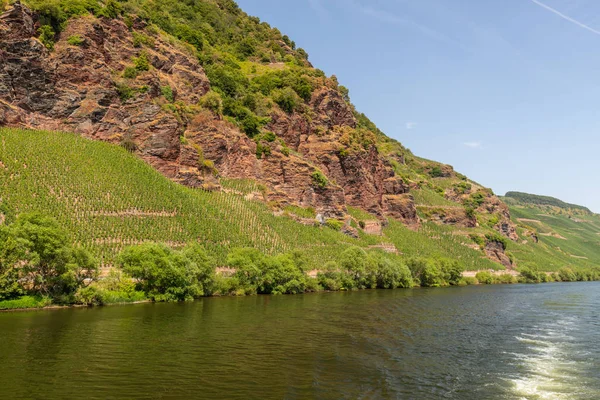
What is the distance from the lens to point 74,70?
81.6 meters

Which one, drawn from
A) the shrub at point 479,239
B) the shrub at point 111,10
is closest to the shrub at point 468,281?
the shrub at point 479,239

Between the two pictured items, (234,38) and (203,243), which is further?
(234,38)

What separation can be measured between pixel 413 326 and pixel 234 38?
14135 centimetres

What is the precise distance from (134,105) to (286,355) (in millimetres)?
71053

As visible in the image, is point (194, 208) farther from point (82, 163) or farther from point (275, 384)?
point (275, 384)

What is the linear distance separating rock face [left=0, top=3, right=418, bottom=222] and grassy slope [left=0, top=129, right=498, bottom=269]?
4808mm

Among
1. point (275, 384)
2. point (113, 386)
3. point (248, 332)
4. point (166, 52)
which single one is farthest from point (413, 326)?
point (166, 52)

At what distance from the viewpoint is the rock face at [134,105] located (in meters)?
76.3

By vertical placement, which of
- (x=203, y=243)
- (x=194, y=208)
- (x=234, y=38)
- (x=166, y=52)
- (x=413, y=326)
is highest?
(x=234, y=38)

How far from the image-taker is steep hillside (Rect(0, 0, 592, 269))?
244 ft

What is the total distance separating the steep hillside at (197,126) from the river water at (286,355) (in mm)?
24680

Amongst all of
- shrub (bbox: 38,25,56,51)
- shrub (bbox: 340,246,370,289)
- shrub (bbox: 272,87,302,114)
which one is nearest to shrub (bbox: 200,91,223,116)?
shrub (bbox: 272,87,302,114)

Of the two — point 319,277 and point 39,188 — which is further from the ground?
point 39,188

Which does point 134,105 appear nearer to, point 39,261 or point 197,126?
point 197,126
